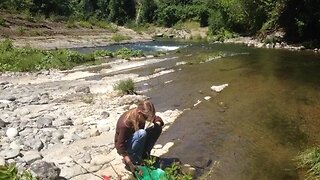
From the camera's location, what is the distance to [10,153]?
8852mm

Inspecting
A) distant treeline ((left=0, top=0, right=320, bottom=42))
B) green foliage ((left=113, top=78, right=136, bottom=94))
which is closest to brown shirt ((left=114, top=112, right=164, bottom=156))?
green foliage ((left=113, top=78, right=136, bottom=94))

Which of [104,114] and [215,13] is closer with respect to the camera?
[104,114]

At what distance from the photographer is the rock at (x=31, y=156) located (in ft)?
28.1

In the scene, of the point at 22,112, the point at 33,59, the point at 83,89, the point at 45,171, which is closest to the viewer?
Answer: the point at 45,171

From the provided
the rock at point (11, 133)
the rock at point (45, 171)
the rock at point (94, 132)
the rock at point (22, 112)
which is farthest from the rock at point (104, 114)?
the rock at point (45, 171)

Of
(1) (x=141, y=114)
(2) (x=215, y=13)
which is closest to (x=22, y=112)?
(1) (x=141, y=114)

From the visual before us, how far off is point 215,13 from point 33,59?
4168cm

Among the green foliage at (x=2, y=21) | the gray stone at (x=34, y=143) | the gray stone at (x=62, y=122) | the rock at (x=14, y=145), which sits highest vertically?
the green foliage at (x=2, y=21)

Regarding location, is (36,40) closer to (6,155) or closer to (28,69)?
(28,69)

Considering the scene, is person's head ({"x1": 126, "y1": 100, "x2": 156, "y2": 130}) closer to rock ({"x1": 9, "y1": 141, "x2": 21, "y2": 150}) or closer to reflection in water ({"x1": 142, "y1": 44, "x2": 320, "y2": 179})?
reflection in water ({"x1": 142, "y1": 44, "x2": 320, "y2": 179})

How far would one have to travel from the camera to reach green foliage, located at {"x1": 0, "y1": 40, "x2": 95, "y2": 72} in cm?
2330

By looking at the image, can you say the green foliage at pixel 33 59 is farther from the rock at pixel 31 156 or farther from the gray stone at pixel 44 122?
the rock at pixel 31 156

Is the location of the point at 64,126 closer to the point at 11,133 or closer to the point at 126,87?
the point at 11,133

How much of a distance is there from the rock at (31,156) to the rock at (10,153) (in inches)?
7.6
